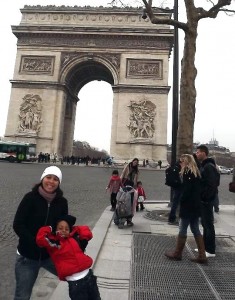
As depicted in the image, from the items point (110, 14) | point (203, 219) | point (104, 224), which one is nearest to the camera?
point (203, 219)

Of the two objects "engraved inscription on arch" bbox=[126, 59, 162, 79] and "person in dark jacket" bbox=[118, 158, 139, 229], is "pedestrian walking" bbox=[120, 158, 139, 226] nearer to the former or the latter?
"person in dark jacket" bbox=[118, 158, 139, 229]

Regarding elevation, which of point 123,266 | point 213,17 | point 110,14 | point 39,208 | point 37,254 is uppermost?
point 110,14

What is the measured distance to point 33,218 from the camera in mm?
2467

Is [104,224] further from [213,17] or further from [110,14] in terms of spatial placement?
[110,14]

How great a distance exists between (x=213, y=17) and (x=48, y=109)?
26.6 metres

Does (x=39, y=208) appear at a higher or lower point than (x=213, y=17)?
lower

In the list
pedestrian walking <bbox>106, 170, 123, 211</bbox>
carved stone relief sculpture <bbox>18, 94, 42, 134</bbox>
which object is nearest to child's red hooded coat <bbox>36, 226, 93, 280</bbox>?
pedestrian walking <bbox>106, 170, 123, 211</bbox>

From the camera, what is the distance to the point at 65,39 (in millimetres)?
34406

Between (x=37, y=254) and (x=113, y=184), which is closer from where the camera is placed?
(x=37, y=254)

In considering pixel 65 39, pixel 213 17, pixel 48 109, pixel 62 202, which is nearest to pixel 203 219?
pixel 62 202

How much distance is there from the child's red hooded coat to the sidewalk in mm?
882

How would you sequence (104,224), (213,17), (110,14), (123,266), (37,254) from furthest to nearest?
(110,14)
(213,17)
(104,224)
(123,266)
(37,254)

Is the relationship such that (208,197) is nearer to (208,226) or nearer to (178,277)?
(208,226)

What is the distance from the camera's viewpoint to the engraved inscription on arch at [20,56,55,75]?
33844mm
